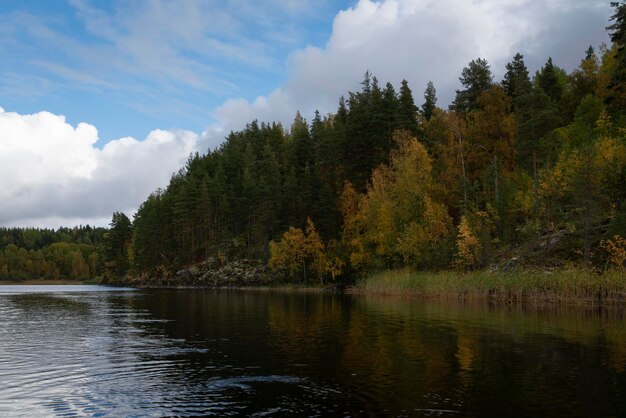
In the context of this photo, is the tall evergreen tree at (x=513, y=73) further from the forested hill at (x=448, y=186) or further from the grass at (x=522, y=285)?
the grass at (x=522, y=285)

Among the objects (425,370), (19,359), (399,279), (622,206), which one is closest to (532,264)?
(622,206)

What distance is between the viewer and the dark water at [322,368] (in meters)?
15.2

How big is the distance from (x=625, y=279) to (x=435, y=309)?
16189mm

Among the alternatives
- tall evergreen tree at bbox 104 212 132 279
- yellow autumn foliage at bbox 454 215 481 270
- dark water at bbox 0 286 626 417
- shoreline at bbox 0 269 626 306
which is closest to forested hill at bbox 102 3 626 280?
yellow autumn foliage at bbox 454 215 481 270

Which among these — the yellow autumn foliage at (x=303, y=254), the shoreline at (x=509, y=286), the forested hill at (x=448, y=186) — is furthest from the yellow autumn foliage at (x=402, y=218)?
the yellow autumn foliage at (x=303, y=254)

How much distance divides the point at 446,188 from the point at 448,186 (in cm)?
128

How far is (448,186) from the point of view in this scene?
274 feet

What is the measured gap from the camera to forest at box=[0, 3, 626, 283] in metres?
60.0

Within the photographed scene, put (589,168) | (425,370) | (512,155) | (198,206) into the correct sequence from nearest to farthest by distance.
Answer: (425,370), (589,168), (512,155), (198,206)

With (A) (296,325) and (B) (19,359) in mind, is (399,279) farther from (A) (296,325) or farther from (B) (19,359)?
(B) (19,359)

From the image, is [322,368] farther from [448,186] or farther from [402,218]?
[448,186]

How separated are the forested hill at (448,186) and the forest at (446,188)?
0.75 ft

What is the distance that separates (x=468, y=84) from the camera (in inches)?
3900

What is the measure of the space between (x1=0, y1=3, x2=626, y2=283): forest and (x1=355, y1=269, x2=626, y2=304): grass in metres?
4.68
